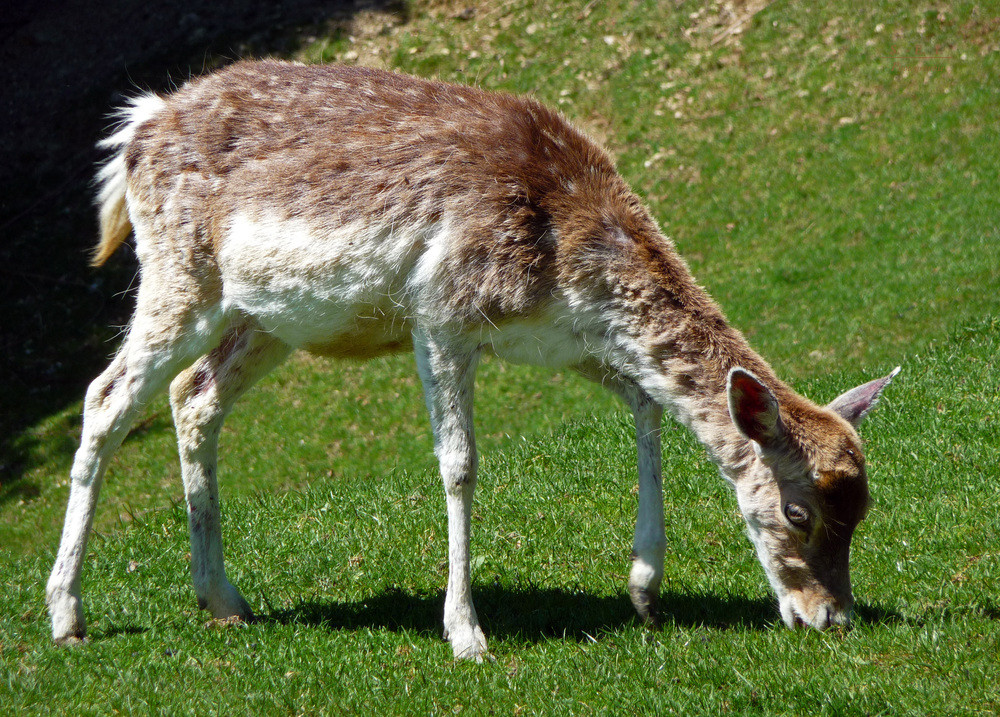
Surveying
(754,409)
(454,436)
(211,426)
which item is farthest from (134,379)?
(754,409)

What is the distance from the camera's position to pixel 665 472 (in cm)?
687

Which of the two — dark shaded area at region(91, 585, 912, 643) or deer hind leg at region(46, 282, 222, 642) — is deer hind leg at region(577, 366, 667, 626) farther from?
deer hind leg at region(46, 282, 222, 642)

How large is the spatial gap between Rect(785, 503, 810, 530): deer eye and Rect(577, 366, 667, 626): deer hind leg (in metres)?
0.70

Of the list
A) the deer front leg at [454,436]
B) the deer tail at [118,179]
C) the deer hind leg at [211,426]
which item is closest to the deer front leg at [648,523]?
the deer front leg at [454,436]

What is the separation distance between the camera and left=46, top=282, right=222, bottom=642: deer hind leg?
559cm

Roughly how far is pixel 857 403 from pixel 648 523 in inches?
47.7

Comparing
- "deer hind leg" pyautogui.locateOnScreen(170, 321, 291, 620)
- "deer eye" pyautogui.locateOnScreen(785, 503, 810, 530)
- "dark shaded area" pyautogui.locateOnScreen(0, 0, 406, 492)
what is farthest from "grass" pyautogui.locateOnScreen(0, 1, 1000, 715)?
"dark shaded area" pyautogui.locateOnScreen(0, 0, 406, 492)

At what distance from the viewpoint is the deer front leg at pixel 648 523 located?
16.7ft

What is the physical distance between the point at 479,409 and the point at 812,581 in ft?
24.9

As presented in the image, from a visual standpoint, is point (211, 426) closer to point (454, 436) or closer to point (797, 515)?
point (454, 436)

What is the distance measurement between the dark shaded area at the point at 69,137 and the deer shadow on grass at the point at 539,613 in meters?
8.06

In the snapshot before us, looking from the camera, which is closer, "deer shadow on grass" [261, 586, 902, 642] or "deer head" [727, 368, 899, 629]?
"deer head" [727, 368, 899, 629]

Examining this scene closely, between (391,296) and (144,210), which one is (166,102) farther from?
(391,296)

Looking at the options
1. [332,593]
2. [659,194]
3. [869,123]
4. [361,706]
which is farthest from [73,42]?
[361,706]
